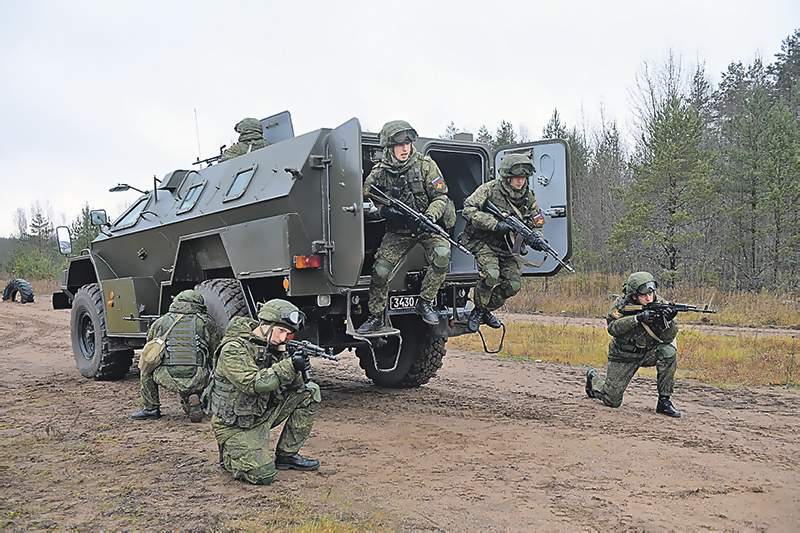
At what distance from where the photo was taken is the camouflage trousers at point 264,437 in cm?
402

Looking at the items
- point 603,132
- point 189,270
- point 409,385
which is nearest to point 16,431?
point 189,270

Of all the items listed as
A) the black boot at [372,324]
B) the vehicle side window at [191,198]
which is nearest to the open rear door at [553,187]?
the black boot at [372,324]

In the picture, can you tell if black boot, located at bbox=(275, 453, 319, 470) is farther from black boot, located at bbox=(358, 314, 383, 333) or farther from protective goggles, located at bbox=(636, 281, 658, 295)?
protective goggles, located at bbox=(636, 281, 658, 295)

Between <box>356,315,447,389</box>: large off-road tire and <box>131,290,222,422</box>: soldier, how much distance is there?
200cm

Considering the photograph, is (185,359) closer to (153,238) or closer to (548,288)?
(153,238)

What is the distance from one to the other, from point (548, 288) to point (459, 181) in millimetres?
15524

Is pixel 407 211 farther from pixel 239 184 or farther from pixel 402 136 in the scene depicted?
pixel 239 184

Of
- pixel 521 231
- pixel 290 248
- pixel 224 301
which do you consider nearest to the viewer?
pixel 290 248

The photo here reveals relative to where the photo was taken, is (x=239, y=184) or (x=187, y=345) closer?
(x=187, y=345)

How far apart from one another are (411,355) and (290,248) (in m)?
2.39

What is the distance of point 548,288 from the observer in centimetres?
2167

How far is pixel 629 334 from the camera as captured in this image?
6.17m

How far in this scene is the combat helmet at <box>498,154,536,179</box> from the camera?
577 centimetres

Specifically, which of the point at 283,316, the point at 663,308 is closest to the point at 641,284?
the point at 663,308
